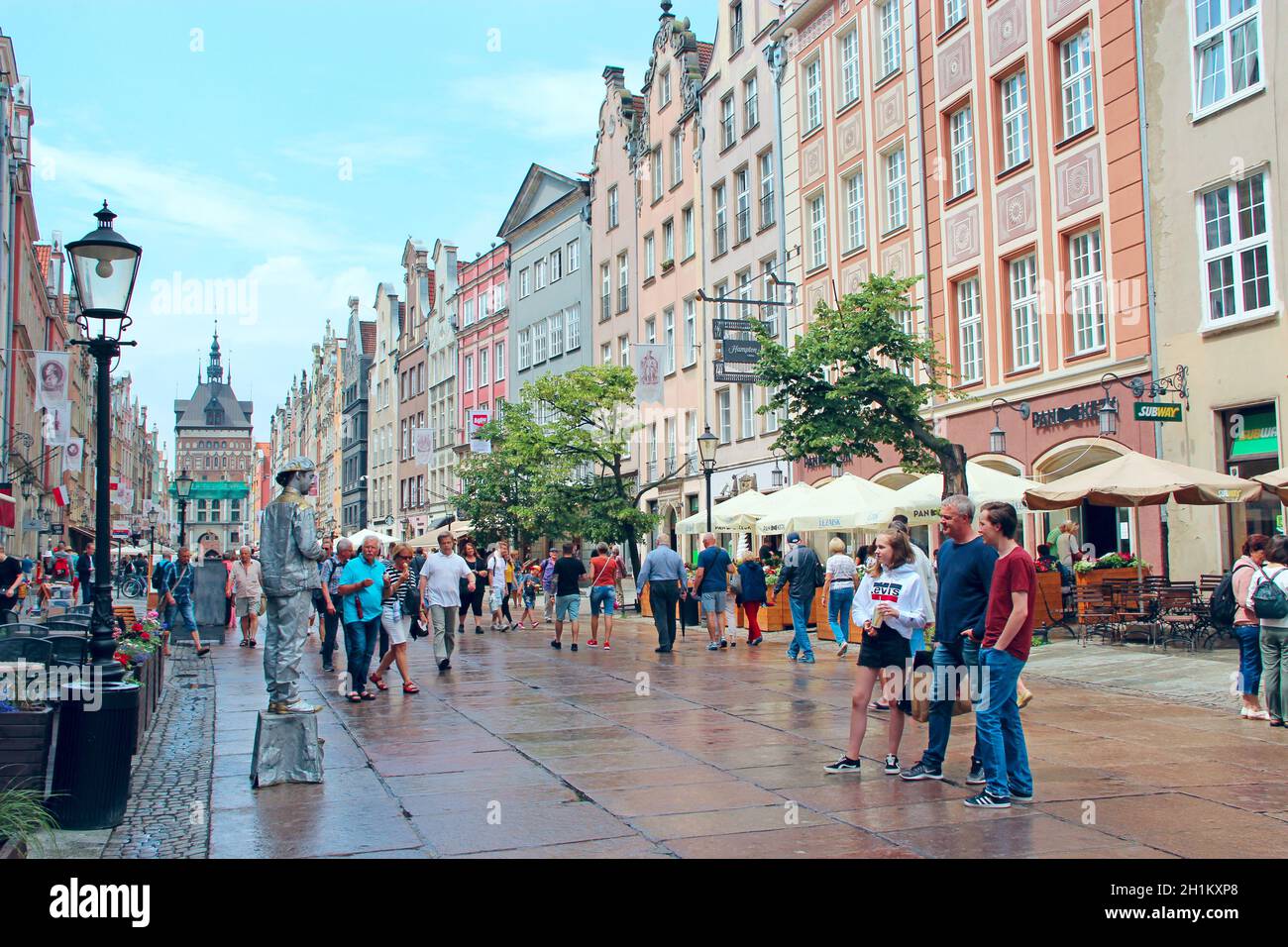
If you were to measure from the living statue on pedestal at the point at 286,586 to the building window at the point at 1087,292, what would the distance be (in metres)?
15.8

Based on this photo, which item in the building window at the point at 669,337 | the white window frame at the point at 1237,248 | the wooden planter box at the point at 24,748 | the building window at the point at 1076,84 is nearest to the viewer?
the wooden planter box at the point at 24,748

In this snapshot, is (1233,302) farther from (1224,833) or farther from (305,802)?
(305,802)

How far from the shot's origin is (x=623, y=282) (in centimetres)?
4375

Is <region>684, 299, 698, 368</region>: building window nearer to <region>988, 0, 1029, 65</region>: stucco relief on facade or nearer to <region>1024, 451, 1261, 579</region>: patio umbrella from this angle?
<region>988, 0, 1029, 65</region>: stucco relief on facade

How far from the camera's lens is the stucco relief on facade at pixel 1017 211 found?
72.1 feet

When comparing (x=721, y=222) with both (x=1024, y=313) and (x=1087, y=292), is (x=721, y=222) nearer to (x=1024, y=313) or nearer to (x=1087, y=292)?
(x=1024, y=313)

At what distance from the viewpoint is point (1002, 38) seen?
22.8 meters

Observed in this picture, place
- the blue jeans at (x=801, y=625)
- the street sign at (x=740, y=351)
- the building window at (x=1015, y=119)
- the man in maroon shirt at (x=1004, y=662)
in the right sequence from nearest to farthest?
the man in maroon shirt at (x=1004, y=662) → the blue jeans at (x=801, y=625) → the building window at (x=1015, y=119) → the street sign at (x=740, y=351)

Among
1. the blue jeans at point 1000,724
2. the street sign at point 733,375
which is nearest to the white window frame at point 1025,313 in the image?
the street sign at point 733,375

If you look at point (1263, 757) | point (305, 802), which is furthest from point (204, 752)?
point (1263, 757)

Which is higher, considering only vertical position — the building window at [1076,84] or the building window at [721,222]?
the building window at [721,222]

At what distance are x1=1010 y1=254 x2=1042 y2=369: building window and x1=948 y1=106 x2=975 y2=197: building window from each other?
235 cm

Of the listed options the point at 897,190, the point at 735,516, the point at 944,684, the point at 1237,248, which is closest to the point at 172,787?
the point at 944,684

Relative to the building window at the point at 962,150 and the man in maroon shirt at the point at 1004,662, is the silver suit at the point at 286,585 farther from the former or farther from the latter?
the building window at the point at 962,150
